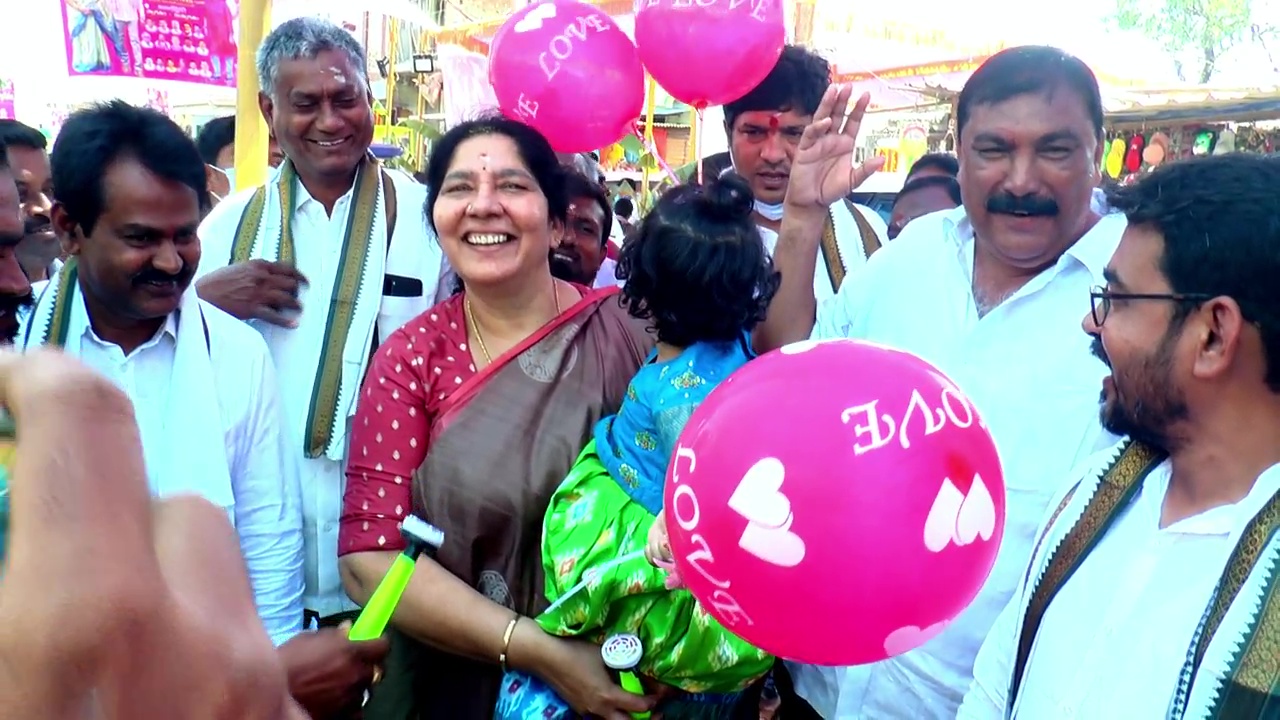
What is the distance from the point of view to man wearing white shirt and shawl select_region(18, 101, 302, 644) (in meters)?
1.94

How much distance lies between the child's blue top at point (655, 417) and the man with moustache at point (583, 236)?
121 cm

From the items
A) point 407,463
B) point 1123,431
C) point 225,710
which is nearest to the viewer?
point 225,710

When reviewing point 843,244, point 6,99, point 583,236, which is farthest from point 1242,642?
point 6,99

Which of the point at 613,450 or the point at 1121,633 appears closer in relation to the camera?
the point at 1121,633

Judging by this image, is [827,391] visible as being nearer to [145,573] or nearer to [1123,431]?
[1123,431]

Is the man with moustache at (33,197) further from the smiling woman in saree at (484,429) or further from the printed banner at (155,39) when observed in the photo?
the printed banner at (155,39)

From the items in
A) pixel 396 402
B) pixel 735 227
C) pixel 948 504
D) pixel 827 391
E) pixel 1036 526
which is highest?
pixel 735 227

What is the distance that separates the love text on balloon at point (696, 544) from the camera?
1.30 meters

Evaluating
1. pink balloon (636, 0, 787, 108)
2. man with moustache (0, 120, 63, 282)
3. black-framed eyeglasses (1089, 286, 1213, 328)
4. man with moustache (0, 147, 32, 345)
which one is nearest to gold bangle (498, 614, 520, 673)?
black-framed eyeglasses (1089, 286, 1213, 328)

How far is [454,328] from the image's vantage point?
6.92 feet

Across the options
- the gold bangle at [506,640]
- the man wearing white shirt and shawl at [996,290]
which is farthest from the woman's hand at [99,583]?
the man wearing white shirt and shawl at [996,290]

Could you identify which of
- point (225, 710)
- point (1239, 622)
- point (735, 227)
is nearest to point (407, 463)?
point (735, 227)

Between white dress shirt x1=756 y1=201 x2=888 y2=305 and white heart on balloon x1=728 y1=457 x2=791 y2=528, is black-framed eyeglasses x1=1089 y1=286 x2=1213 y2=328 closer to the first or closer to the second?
white heart on balloon x1=728 y1=457 x2=791 y2=528

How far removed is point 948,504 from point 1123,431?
1.31 ft
